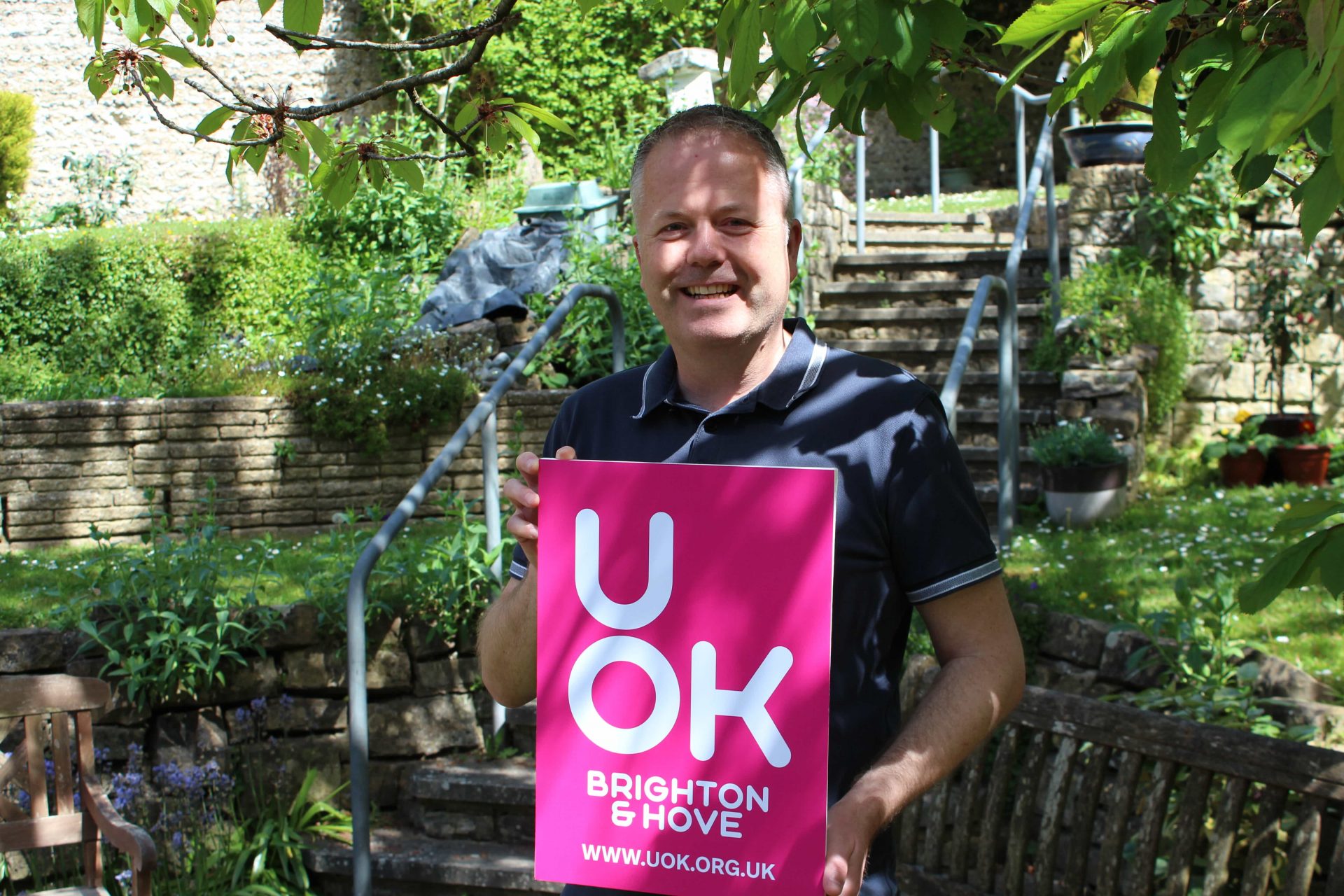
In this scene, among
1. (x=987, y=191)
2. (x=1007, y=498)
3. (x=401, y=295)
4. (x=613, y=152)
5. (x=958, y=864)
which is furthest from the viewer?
(x=987, y=191)

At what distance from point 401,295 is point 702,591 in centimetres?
719

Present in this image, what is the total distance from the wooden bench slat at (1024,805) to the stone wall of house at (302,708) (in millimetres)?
2116

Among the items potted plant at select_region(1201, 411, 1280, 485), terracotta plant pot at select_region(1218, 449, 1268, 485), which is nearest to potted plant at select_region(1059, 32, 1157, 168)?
potted plant at select_region(1201, 411, 1280, 485)

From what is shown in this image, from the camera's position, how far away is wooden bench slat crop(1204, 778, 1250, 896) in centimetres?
248

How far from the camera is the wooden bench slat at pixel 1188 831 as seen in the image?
2.53 meters

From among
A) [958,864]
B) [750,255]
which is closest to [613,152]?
[958,864]

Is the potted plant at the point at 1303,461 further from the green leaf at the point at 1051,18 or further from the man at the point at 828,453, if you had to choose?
the green leaf at the point at 1051,18

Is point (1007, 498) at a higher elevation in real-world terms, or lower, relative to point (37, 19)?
lower

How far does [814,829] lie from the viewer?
131 centimetres

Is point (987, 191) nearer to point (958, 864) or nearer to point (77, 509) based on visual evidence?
point (77, 509)

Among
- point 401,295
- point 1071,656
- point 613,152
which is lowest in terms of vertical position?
point 1071,656

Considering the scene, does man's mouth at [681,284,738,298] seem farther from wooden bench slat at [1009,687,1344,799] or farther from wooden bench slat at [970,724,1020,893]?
wooden bench slat at [970,724,1020,893]

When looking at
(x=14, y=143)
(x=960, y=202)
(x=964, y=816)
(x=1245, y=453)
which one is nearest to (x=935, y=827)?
(x=964, y=816)

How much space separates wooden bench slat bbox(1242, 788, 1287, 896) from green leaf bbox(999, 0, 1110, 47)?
5.79ft
